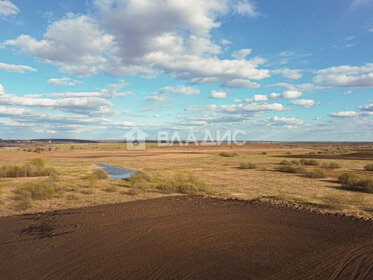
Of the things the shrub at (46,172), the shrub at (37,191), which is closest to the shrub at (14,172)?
the shrub at (46,172)

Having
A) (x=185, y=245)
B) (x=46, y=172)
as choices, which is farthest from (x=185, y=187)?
(x=46, y=172)

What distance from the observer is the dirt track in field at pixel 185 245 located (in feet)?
22.6

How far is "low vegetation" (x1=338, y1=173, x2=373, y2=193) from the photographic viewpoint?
58.5ft

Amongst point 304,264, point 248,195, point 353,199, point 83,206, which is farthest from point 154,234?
point 353,199

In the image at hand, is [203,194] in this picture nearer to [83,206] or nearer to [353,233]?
[83,206]

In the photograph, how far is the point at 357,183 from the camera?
1938 centimetres

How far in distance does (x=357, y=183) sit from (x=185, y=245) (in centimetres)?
1771

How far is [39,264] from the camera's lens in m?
7.34

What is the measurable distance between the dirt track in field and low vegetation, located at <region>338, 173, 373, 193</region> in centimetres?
903

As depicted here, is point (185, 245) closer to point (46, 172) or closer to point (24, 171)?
point (46, 172)

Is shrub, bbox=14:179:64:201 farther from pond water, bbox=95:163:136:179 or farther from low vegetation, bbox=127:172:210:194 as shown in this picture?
pond water, bbox=95:163:136:179

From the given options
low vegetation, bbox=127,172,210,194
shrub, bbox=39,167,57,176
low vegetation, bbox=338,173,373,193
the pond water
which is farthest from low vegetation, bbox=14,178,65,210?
low vegetation, bbox=338,173,373,193

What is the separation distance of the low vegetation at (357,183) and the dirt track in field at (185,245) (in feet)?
29.6

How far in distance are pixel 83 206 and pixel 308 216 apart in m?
12.5
